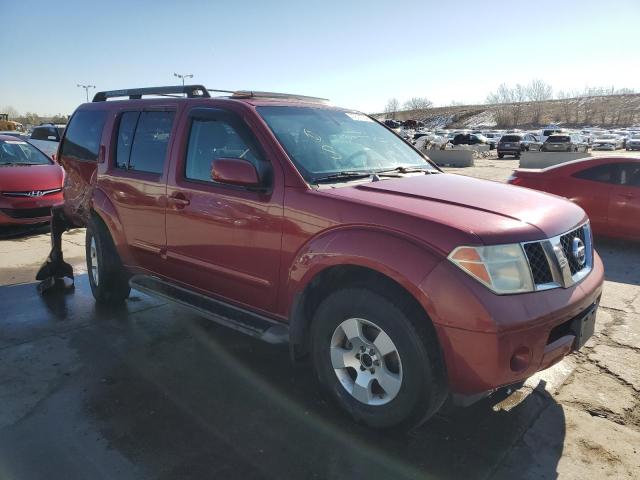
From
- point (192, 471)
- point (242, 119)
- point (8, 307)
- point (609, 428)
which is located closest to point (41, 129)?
point (8, 307)

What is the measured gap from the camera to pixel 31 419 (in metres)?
3.12

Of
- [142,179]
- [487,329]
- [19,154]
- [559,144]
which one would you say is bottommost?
[487,329]

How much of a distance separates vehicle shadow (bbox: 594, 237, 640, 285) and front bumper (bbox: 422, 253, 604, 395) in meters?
4.29

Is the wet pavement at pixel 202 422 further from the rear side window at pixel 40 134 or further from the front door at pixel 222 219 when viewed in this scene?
the rear side window at pixel 40 134

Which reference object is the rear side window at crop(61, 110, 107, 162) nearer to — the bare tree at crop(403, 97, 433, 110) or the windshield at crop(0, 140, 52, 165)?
the windshield at crop(0, 140, 52, 165)

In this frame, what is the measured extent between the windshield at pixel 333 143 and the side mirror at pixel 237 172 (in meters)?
0.30

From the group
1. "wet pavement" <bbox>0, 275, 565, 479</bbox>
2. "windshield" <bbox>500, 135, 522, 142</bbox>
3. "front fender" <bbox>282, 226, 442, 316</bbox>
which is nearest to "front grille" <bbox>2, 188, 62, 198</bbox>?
"wet pavement" <bbox>0, 275, 565, 479</bbox>

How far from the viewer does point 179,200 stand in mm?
3865

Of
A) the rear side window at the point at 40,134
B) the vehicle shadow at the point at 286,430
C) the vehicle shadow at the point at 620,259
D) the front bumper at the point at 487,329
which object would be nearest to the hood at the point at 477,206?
the front bumper at the point at 487,329

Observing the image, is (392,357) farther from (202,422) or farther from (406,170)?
(406,170)

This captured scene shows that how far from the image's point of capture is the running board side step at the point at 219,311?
325cm

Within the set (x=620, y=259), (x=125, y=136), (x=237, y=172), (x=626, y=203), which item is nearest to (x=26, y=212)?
(x=125, y=136)

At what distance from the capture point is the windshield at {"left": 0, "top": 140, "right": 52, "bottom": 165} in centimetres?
930

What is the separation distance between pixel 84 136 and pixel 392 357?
406cm
